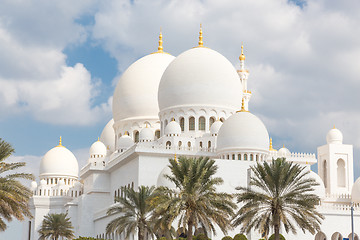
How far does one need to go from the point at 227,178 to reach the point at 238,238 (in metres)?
6.65

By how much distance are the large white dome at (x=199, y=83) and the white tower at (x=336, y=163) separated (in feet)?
34.7

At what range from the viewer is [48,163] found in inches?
2630

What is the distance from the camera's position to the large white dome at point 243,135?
46625mm

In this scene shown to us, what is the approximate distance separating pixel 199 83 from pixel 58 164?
21.5m

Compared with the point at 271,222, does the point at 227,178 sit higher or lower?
higher

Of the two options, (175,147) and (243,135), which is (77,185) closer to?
(175,147)

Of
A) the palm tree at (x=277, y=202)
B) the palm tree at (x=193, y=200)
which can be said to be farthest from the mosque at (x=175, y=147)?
the palm tree at (x=193, y=200)

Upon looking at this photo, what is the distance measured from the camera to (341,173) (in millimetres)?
59344

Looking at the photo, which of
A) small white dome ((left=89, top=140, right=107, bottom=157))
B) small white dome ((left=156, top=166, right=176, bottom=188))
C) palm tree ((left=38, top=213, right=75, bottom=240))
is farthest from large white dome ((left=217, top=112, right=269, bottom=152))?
small white dome ((left=89, top=140, right=107, bottom=157))

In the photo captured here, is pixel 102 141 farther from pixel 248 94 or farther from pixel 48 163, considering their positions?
pixel 248 94

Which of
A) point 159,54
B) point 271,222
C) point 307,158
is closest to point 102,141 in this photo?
point 159,54

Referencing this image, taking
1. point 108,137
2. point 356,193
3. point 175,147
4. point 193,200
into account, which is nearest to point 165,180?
point 175,147

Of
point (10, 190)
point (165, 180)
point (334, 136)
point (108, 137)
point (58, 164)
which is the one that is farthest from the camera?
point (58, 164)

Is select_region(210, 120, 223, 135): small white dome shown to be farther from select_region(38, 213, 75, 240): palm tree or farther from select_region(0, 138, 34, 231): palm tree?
select_region(0, 138, 34, 231): palm tree
